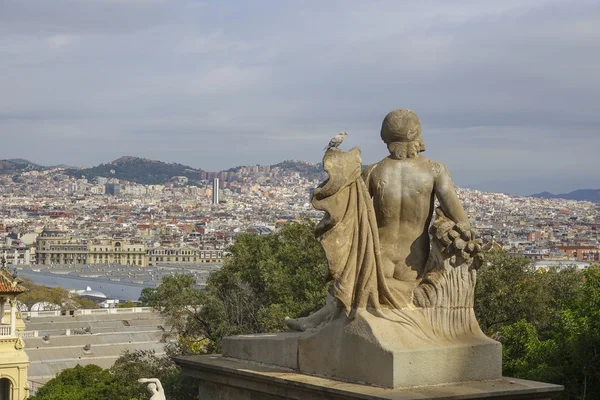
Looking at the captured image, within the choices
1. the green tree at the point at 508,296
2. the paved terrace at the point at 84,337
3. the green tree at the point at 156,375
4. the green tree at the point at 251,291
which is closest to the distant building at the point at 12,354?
the green tree at the point at 156,375

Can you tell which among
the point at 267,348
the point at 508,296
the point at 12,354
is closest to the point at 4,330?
the point at 12,354

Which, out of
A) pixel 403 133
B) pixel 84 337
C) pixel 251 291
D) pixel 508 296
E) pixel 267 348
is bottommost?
pixel 84 337

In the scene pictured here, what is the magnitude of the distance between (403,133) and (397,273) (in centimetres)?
94

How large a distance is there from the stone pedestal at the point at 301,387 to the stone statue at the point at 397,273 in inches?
4.8

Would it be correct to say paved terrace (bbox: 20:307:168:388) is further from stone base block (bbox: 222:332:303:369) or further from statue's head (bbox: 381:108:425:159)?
statue's head (bbox: 381:108:425:159)

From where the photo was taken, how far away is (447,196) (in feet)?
26.0

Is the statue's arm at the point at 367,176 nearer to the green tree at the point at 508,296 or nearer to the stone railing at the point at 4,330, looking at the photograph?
the green tree at the point at 508,296

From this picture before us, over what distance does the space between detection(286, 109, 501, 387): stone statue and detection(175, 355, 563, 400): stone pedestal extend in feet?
0.40

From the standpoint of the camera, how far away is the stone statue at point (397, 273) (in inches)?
293

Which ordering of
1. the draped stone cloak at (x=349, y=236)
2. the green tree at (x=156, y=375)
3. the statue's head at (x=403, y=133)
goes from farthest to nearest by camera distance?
the green tree at (x=156, y=375) → the statue's head at (x=403, y=133) → the draped stone cloak at (x=349, y=236)

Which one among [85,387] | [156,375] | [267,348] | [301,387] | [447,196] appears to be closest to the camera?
[301,387]

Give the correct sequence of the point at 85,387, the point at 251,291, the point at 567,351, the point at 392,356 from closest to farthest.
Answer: the point at 392,356 → the point at 567,351 → the point at 251,291 → the point at 85,387

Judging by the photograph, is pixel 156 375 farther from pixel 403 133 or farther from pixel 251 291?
pixel 403 133

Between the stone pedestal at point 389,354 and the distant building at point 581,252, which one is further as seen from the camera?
the distant building at point 581,252
